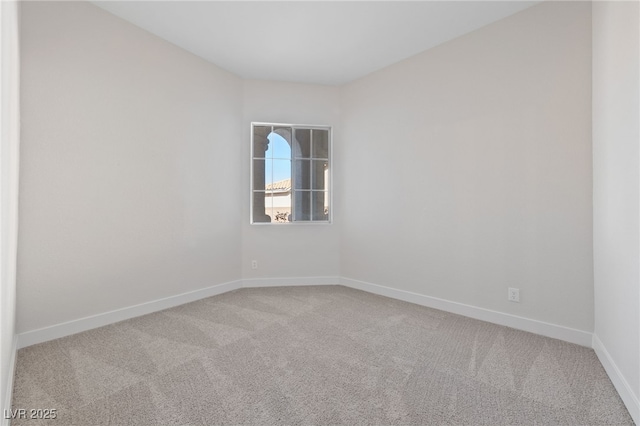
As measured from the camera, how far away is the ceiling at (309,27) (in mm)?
2684

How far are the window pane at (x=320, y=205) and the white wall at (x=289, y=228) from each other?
14 centimetres

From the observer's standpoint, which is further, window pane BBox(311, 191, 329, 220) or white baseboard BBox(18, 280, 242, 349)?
window pane BBox(311, 191, 329, 220)

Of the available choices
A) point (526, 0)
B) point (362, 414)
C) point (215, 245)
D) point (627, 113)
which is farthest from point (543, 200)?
point (215, 245)

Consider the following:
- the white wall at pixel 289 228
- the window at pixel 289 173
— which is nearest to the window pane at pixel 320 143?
the window at pixel 289 173

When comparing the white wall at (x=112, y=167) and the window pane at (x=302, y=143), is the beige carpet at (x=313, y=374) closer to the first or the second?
the white wall at (x=112, y=167)

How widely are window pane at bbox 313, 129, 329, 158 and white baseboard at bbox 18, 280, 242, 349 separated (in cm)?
204

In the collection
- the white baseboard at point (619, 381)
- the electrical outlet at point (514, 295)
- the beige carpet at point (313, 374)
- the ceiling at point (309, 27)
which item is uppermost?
the ceiling at point (309, 27)

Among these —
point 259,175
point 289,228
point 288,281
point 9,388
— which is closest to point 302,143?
point 259,175

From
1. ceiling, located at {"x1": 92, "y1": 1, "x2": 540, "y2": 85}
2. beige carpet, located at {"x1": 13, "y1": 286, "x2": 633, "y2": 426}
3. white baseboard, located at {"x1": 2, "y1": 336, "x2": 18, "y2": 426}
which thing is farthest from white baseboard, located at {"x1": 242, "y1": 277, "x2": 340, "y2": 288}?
ceiling, located at {"x1": 92, "y1": 1, "x2": 540, "y2": 85}

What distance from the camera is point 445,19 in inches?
112

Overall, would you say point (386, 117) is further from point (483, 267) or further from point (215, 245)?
point (215, 245)

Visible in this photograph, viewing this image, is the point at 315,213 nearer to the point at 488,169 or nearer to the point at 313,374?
the point at 488,169

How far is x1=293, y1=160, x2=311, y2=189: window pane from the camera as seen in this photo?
4.28 m

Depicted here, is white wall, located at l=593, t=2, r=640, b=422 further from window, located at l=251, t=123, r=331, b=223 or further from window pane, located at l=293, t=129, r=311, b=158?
window pane, located at l=293, t=129, r=311, b=158
